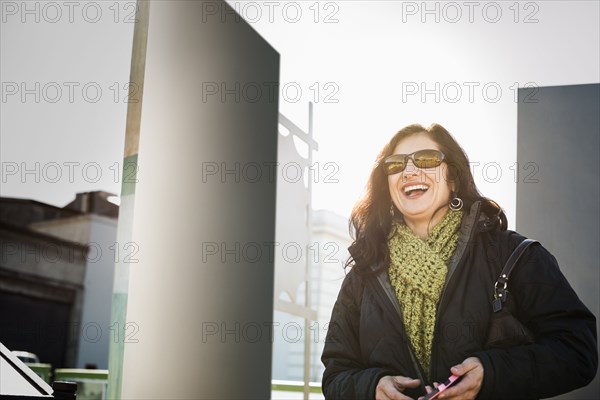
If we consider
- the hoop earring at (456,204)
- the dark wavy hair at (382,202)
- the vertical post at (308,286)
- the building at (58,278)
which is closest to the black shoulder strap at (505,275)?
the dark wavy hair at (382,202)

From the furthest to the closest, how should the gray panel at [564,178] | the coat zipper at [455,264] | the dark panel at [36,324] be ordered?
the dark panel at [36,324]
the gray panel at [564,178]
the coat zipper at [455,264]

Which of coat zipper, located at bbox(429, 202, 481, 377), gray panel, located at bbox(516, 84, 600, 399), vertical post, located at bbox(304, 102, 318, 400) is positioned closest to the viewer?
coat zipper, located at bbox(429, 202, 481, 377)

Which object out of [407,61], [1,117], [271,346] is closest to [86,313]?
[1,117]

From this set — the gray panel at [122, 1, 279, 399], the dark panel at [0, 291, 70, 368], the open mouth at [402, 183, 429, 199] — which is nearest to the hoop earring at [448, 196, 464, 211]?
the open mouth at [402, 183, 429, 199]

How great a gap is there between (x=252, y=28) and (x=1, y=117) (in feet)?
5.60

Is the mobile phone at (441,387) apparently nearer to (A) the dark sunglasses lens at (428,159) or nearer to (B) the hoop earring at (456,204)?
(B) the hoop earring at (456,204)

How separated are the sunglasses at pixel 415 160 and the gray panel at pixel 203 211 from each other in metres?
0.68

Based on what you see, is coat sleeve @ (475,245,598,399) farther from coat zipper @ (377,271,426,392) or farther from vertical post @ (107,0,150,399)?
vertical post @ (107,0,150,399)

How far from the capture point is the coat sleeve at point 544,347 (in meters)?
2.51

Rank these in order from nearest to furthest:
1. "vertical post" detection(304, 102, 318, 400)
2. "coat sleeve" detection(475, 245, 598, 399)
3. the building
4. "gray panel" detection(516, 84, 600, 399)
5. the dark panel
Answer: "coat sleeve" detection(475, 245, 598, 399), "gray panel" detection(516, 84, 600, 399), "vertical post" detection(304, 102, 318, 400), the dark panel, the building

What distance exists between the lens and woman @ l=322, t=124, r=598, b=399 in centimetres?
254

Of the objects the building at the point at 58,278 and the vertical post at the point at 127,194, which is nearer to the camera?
the vertical post at the point at 127,194

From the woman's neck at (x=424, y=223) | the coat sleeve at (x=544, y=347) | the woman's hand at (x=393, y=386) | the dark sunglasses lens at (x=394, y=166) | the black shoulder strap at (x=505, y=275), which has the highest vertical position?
the dark sunglasses lens at (x=394, y=166)

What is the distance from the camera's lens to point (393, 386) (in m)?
2.63
